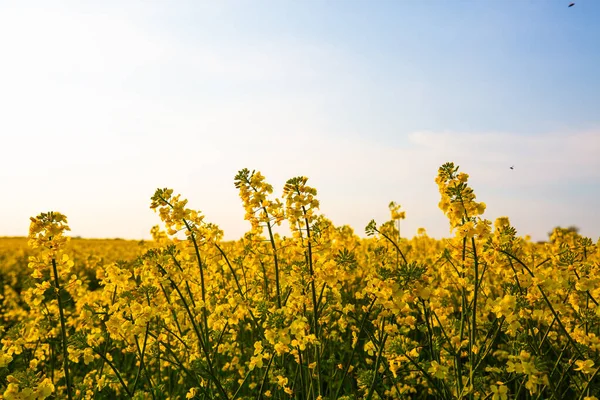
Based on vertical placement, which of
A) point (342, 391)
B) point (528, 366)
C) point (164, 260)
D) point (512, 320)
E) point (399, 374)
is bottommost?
point (342, 391)

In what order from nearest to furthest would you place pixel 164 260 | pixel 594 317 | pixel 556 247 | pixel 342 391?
pixel 164 260 → pixel 594 317 → pixel 342 391 → pixel 556 247

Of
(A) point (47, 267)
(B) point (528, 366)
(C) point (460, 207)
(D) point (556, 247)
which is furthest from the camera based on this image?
(D) point (556, 247)

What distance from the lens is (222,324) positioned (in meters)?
4.59

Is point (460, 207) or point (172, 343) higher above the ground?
point (460, 207)

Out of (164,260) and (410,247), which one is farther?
(410,247)

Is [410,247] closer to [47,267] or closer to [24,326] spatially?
[24,326]

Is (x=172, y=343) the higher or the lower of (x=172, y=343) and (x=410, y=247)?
the lower

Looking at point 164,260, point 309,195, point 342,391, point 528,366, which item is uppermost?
point 309,195

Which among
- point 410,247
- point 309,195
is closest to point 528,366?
point 309,195

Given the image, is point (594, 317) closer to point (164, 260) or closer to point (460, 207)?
point (460, 207)

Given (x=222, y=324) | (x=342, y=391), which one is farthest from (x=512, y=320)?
(x=342, y=391)

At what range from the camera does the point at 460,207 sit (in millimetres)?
3420

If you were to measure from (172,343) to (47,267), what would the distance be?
113 inches

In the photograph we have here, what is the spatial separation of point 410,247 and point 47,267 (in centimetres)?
862
